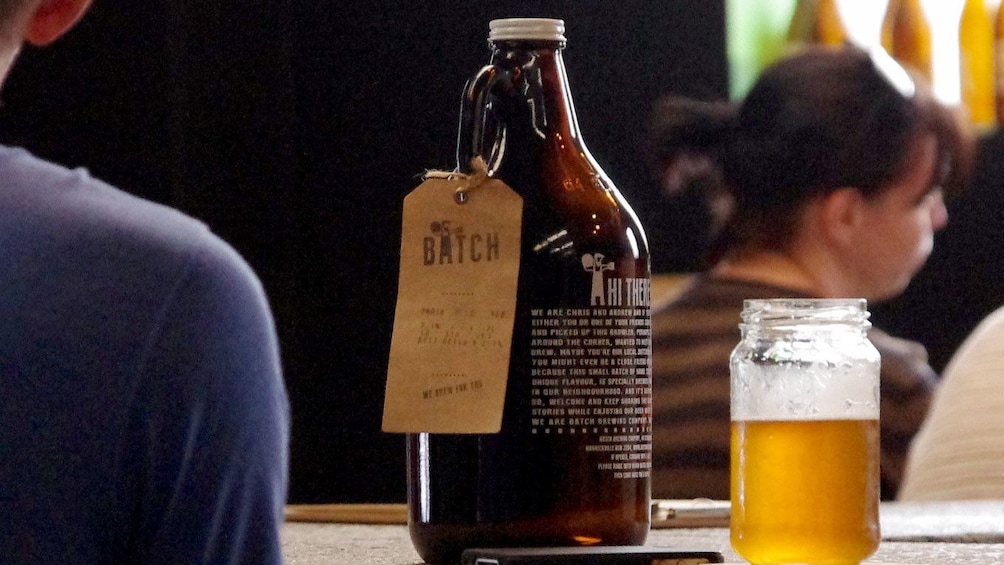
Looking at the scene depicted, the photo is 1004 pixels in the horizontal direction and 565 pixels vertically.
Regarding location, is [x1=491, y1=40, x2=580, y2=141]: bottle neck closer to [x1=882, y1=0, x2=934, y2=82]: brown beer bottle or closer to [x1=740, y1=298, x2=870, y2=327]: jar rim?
[x1=740, y1=298, x2=870, y2=327]: jar rim

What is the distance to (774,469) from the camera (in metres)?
0.64

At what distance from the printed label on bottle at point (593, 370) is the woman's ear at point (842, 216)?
2.10 m

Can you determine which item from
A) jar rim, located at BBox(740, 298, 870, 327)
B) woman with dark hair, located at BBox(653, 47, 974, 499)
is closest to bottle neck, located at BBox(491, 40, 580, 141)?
jar rim, located at BBox(740, 298, 870, 327)

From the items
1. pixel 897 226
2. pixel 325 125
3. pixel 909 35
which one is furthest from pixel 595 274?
pixel 325 125

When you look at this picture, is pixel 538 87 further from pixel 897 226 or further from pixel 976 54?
pixel 976 54

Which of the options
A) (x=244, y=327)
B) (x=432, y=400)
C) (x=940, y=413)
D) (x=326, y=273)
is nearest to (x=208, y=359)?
(x=244, y=327)

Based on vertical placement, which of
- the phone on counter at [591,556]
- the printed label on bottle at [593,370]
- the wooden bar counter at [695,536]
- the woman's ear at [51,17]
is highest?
the woman's ear at [51,17]

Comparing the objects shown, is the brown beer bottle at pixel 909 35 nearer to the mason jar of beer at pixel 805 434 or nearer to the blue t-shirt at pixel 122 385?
the mason jar of beer at pixel 805 434

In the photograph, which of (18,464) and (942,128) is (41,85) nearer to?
(942,128)

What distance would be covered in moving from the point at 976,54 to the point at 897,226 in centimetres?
62

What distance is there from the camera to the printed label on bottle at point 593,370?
2.05 feet

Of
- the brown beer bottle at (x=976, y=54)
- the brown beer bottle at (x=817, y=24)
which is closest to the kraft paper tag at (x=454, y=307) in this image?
the brown beer bottle at (x=976, y=54)

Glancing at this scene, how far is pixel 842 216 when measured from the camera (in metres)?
2.70

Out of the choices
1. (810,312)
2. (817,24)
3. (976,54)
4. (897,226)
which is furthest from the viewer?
(817,24)
